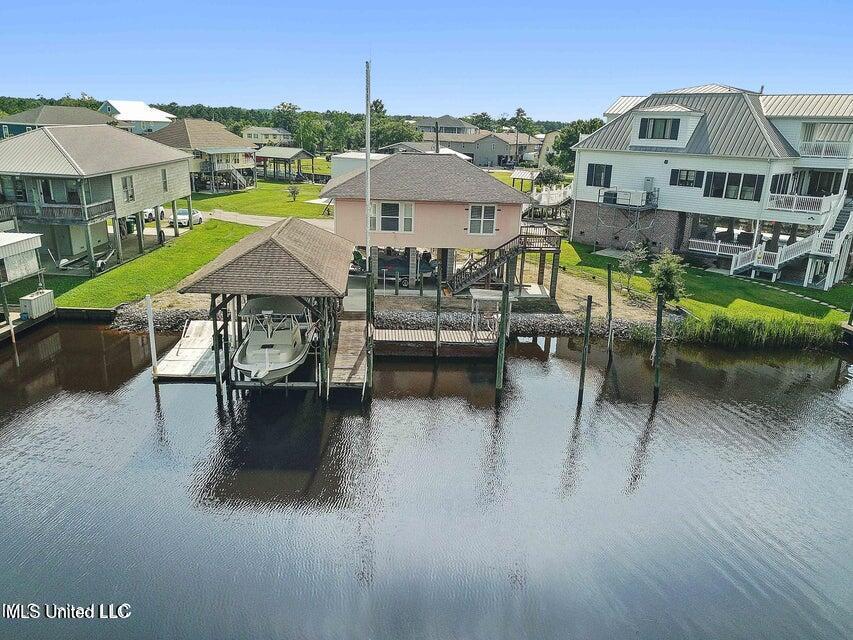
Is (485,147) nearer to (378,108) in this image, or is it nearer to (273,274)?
(378,108)

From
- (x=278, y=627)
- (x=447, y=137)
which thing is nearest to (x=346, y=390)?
(x=278, y=627)

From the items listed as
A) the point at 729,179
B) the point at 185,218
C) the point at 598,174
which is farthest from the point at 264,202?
the point at 729,179

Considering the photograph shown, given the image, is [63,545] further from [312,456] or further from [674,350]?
[674,350]

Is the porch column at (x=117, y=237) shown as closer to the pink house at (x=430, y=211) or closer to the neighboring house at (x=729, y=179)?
the pink house at (x=430, y=211)

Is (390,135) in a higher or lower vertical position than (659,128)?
higher

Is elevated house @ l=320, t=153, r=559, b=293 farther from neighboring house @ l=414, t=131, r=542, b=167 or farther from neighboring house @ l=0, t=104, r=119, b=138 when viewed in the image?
neighboring house @ l=414, t=131, r=542, b=167

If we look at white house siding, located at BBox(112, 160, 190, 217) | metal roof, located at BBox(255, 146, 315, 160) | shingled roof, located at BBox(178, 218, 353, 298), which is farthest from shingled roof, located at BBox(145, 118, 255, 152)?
shingled roof, located at BBox(178, 218, 353, 298)
